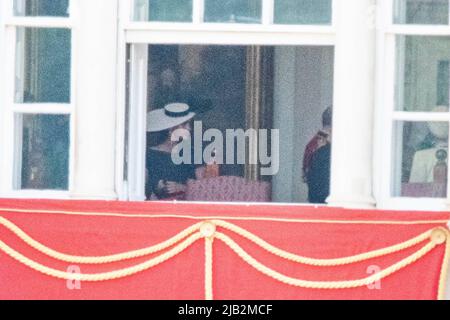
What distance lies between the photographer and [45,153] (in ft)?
33.4

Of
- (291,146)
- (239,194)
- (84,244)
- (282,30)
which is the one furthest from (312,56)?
(84,244)

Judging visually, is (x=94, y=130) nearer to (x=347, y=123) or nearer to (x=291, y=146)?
(x=347, y=123)

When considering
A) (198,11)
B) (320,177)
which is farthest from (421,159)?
(198,11)

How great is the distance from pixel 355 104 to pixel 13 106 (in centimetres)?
216

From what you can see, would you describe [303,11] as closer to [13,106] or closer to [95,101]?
[95,101]

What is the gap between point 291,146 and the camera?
525 inches

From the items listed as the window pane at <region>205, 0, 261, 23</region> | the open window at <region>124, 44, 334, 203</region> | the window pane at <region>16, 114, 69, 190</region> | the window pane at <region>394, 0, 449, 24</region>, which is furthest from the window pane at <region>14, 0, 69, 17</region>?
the window pane at <region>394, 0, 449, 24</region>

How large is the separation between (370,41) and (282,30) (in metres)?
0.56

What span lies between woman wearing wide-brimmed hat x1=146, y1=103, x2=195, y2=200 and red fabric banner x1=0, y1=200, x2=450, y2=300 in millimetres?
1535

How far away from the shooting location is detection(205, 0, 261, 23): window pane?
10.1m

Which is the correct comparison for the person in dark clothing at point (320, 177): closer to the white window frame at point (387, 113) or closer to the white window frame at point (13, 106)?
the white window frame at point (387, 113)

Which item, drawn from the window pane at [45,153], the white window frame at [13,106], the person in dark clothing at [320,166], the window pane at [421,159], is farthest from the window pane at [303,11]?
the window pane at [45,153]

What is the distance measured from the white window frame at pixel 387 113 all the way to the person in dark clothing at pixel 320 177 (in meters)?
0.82
